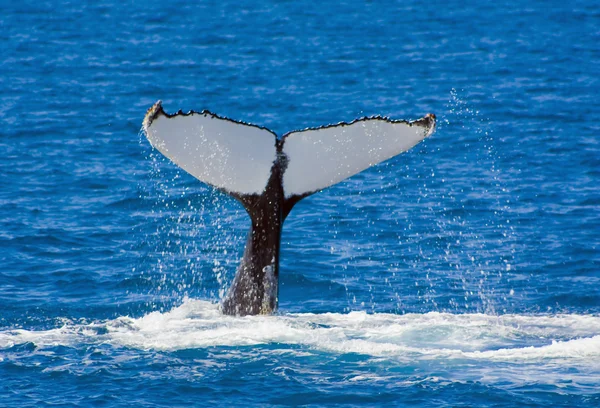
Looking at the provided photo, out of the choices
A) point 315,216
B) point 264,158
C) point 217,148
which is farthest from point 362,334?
point 315,216

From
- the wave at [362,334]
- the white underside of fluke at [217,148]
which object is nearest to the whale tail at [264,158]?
the white underside of fluke at [217,148]

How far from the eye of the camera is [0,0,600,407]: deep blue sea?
40.9ft

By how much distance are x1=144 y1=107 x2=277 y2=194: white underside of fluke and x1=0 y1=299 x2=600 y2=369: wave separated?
Answer: 162cm

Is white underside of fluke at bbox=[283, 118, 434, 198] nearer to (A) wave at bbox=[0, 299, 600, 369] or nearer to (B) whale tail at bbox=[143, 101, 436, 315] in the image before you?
(B) whale tail at bbox=[143, 101, 436, 315]

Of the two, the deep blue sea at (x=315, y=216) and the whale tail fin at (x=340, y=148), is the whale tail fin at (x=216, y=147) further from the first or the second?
the deep blue sea at (x=315, y=216)

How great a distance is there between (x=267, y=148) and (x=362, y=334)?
2412mm

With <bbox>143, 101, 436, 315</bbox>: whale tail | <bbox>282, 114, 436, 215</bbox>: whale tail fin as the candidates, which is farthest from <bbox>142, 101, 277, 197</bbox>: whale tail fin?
<bbox>282, 114, 436, 215</bbox>: whale tail fin

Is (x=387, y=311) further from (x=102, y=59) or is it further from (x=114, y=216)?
(x=102, y=59)

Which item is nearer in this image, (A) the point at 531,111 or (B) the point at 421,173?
(B) the point at 421,173

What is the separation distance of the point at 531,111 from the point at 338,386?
15.5 m

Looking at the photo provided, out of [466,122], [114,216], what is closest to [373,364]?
[114,216]

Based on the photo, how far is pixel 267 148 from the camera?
12.9 metres

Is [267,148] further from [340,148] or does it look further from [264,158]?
[340,148]

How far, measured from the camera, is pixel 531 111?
2627 cm
